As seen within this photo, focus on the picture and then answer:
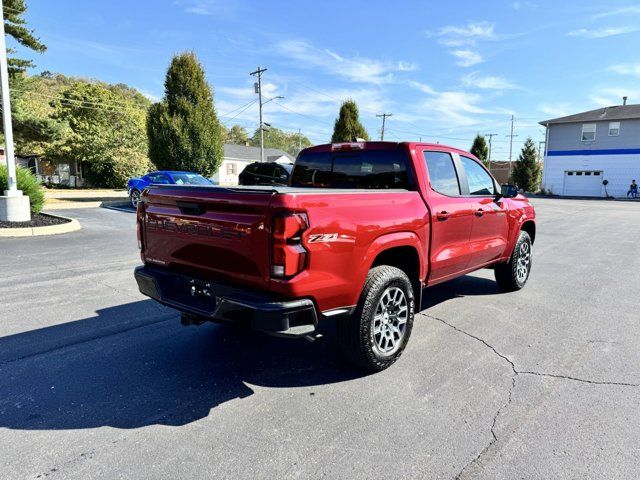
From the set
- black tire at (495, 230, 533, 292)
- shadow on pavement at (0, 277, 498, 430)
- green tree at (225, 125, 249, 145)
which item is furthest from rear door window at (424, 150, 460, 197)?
green tree at (225, 125, 249, 145)

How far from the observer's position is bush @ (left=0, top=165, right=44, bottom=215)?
11.9m

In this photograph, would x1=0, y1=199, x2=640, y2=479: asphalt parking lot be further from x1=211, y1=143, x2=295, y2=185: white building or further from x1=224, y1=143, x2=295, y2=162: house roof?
x1=224, y1=143, x2=295, y2=162: house roof

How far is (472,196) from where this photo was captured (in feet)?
16.2

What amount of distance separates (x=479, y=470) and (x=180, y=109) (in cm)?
2100

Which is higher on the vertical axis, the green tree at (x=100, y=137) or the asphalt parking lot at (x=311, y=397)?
the green tree at (x=100, y=137)

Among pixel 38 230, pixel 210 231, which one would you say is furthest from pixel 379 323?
pixel 38 230

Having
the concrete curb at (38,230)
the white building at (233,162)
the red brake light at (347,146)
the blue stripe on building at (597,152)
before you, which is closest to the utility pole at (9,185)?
the concrete curb at (38,230)

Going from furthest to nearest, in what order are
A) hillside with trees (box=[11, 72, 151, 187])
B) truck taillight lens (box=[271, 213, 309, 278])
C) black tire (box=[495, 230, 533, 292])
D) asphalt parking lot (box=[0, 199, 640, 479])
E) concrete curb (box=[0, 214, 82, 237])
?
hillside with trees (box=[11, 72, 151, 187])
concrete curb (box=[0, 214, 82, 237])
black tire (box=[495, 230, 533, 292])
truck taillight lens (box=[271, 213, 309, 278])
asphalt parking lot (box=[0, 199, 640, 479])

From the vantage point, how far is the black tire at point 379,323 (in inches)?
134

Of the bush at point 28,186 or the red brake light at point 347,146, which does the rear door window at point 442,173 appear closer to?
the red brake light at point 347,146

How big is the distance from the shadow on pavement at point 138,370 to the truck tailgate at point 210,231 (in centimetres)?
86

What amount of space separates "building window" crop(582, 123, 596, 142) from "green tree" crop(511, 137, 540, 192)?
4.84 metres

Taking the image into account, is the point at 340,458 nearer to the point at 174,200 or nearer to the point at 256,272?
the point at 256,272

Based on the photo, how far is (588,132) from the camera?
36500 mm
